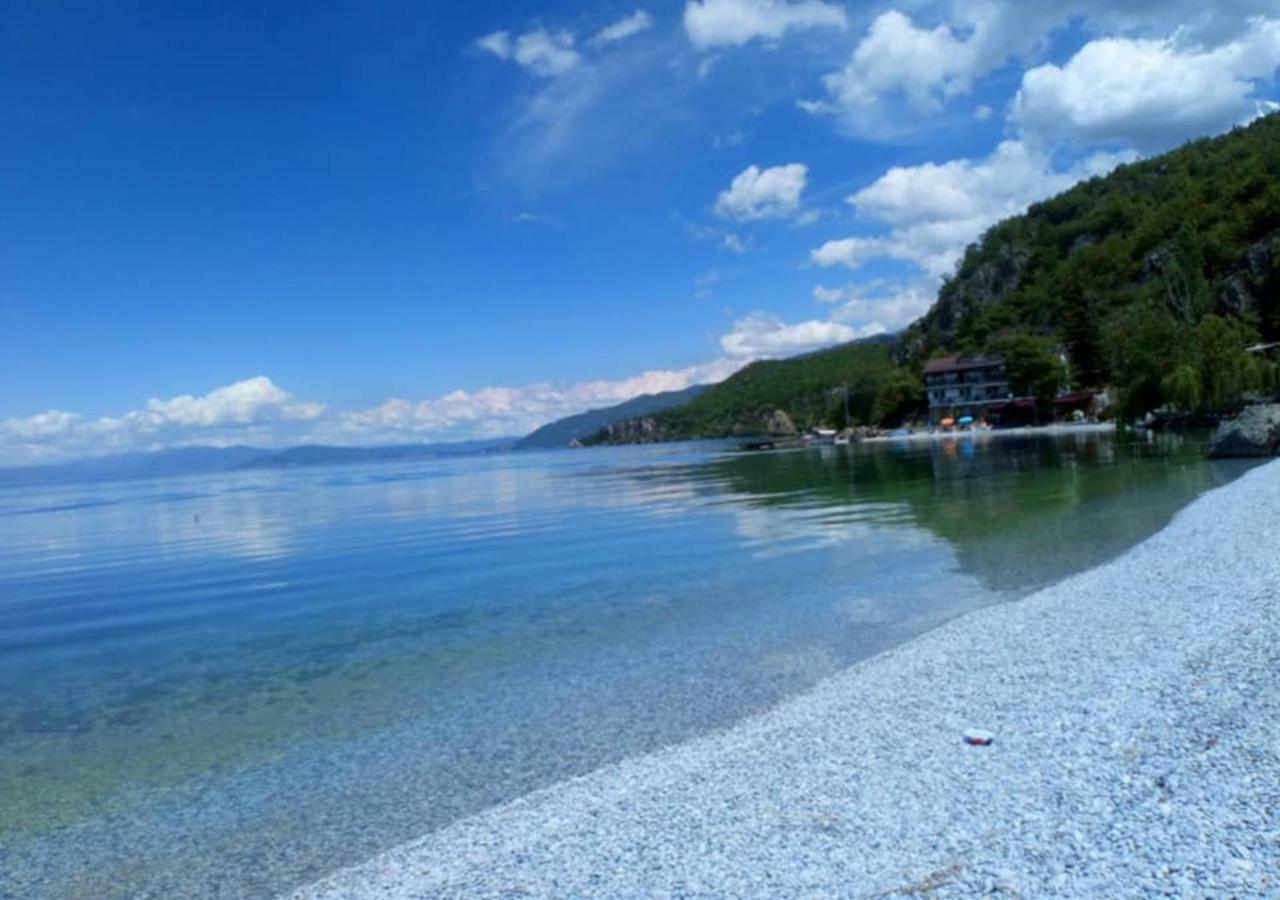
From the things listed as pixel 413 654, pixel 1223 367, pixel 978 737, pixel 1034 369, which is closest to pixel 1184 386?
pixel 1223 367

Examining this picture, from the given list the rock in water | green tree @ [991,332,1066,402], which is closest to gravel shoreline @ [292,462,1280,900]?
the rock in water

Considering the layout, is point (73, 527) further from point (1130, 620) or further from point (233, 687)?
point (1130, 620)

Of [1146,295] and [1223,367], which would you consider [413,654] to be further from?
[1146,295]

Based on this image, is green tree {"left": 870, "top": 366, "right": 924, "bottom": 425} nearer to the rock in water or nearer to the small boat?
the small boat

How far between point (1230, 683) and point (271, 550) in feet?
124

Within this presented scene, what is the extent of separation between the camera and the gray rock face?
138 feet

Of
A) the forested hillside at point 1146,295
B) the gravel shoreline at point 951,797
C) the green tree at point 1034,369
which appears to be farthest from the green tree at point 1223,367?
the gravel shoreline at point 951,797

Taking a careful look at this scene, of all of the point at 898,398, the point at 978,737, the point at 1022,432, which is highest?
the point at 898,398

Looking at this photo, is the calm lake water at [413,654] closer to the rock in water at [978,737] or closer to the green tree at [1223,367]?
the rock in water at [978,737]

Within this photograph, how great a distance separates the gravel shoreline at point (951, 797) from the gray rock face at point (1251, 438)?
37.1m

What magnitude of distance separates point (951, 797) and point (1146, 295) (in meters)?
131

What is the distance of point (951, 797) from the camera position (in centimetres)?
725

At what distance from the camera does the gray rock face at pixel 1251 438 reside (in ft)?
138

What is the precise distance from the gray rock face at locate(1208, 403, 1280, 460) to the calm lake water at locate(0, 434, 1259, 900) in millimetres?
5540
